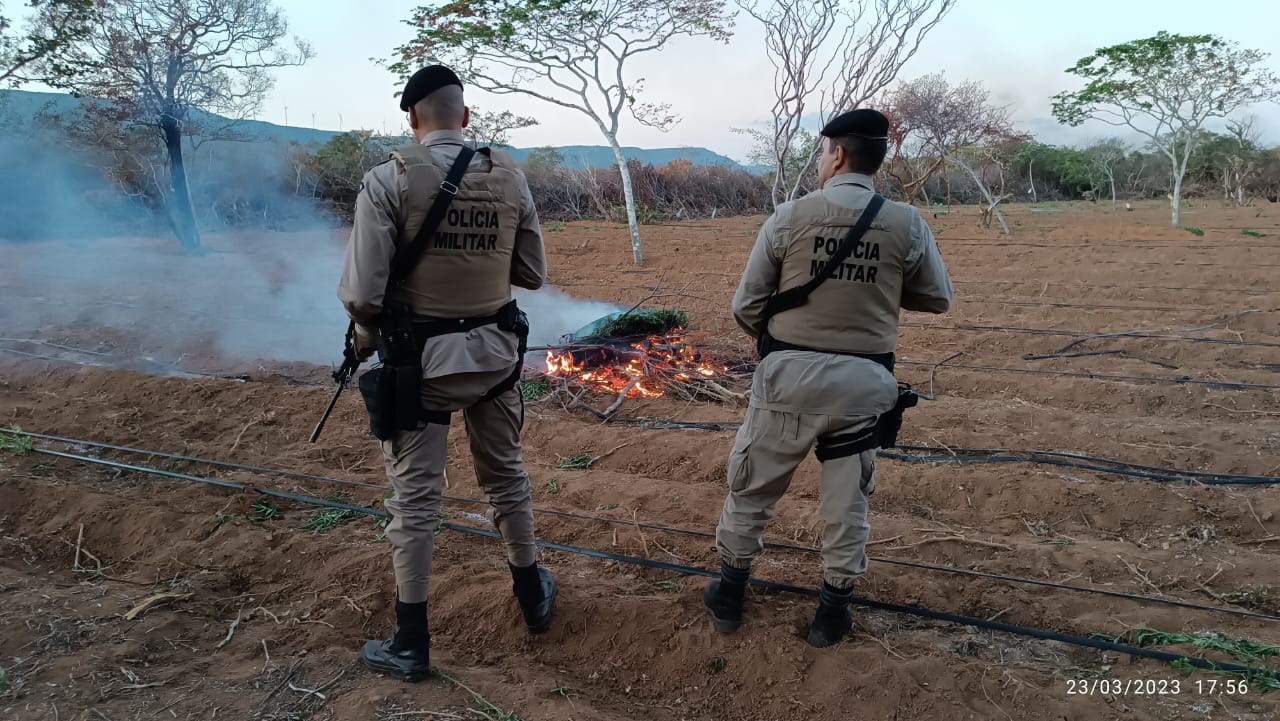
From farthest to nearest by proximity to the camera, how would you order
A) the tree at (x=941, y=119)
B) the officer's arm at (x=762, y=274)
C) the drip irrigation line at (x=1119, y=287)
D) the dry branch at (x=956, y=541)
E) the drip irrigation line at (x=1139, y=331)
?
1. the tree at (x=941, y=119)
2. the drip irrigation line at (x=1119, y=287)
3. the drip irrigation line at (x=1139, y=331)
4. the dry branch at (x=956, y=541)
5. the officer's arm at (x=762, y=274)

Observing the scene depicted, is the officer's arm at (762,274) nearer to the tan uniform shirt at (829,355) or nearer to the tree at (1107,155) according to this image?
the tan uniform shirt at (829,355)

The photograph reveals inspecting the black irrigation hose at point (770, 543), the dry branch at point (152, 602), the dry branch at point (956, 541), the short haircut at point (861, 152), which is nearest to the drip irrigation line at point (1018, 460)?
the black irrigation hose at point (770, 543)

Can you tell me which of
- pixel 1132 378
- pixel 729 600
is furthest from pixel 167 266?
pixel 1132 378

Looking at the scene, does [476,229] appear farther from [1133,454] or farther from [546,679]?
[1133,454]

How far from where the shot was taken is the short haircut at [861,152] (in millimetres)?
2469

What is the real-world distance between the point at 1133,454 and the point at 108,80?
17837 millimetres

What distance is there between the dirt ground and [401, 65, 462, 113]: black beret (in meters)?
2.01

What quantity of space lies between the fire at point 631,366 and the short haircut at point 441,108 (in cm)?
363

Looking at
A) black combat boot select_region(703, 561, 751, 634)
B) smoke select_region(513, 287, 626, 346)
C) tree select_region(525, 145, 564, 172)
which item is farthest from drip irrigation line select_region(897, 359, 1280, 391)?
tree select_region(525, 145, 564, 172)

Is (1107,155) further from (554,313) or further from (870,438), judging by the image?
(870,438)

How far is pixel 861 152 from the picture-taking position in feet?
8.15

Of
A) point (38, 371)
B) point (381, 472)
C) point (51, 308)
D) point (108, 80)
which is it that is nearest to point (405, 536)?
point (381, 472)

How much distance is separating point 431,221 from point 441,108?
0.43m

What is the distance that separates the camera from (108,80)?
14.0m
